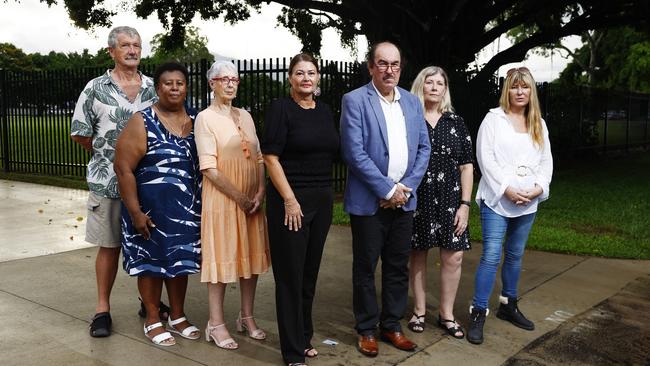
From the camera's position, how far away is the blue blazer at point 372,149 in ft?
12.5

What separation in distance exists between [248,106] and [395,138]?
7.57 m

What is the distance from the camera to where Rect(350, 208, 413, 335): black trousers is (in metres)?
3.94

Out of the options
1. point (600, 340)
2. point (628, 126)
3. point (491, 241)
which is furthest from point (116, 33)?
point (628, 126)

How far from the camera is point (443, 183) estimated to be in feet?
13.9

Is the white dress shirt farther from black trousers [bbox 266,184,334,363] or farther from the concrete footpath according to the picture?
the concrete footpath

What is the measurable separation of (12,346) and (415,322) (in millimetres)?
2690

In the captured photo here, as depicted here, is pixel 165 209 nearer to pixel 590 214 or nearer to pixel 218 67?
pixel 218 67

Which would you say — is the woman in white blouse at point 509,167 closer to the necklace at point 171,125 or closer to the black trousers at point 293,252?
the black trousers at point 293,252

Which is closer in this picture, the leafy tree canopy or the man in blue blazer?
the man in blue blazer

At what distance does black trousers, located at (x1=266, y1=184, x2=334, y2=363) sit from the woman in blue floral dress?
2.00 feet

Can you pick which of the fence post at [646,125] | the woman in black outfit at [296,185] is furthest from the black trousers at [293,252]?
the fence post at [646,125]

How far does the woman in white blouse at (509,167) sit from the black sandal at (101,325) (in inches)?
98.3

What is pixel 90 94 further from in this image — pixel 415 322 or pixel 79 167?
pixel 79 167

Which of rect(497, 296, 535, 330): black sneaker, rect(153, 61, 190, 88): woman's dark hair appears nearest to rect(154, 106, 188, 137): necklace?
rect(153, 61, 190, 88): woman's dark hair
